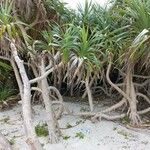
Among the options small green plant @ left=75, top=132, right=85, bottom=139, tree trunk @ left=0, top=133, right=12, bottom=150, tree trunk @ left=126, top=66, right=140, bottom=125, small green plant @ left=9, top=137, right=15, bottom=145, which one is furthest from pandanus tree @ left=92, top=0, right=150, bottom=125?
tree trunk @ left=0, top=133, right=12, bottom=150

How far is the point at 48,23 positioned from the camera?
24.1 feet

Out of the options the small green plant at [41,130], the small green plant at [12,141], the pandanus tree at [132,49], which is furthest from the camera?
the small green plant at [41,130]

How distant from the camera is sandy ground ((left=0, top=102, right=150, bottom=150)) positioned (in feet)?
21.3

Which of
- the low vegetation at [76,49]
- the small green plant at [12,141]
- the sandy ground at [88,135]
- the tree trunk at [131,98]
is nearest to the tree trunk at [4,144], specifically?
the sandy ground at [88,135]

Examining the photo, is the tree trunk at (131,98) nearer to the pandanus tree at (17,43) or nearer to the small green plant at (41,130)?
A: the pandanus tree at (17,43)

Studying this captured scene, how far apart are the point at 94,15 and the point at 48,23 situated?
80 cm

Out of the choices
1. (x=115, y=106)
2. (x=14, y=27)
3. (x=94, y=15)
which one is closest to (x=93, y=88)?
(x=115, y=106)

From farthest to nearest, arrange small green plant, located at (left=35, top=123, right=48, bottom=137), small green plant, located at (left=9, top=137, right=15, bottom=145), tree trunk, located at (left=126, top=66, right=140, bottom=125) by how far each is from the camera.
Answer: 1. tree trunk, located at (left=126, top=66, right=140, bottom=125)
2. small green plant, located at (left=35, top=123, right=48, bottom=137)
3. small green plant, located at (left=9, top=137, right=15, bottom=145)

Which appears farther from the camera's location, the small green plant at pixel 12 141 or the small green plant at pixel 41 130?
the small green plant at pixel 41 130

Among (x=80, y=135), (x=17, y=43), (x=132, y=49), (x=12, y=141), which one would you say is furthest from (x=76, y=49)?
(x=12, y=141)

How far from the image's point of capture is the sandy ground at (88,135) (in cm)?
650

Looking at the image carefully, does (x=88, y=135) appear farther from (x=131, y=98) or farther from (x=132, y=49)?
(x=132, y=49)

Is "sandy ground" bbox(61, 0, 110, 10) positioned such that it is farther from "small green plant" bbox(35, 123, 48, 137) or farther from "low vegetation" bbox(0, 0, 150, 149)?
"small green plant" bbox(35, 123, 48, 137)

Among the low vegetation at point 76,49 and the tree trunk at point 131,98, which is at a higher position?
the low vegetation at point 76,49
